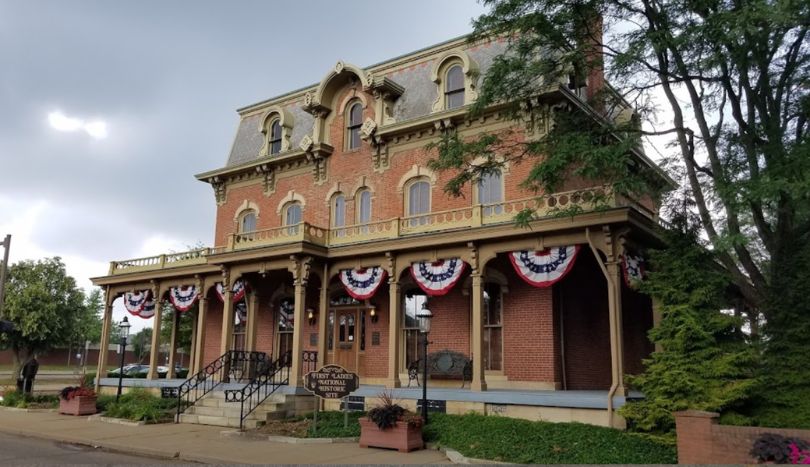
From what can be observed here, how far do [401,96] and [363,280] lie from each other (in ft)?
24.2

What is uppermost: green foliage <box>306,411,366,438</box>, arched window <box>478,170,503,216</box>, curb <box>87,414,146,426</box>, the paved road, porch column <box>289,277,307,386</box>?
arched window <box>478,170,503,216</box>

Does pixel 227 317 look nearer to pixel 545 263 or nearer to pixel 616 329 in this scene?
pixel 545 263

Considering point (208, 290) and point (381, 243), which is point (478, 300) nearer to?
point (381, 243)

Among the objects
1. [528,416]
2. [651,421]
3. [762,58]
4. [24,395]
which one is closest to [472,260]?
[528,416]

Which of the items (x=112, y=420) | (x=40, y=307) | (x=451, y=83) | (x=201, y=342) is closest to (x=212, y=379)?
(x=201, y=342)

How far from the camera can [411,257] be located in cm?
1786

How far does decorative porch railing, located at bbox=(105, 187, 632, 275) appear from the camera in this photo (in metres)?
14.7

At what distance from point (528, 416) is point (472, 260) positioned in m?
4.18

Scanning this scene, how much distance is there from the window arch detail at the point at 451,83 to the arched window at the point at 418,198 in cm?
249

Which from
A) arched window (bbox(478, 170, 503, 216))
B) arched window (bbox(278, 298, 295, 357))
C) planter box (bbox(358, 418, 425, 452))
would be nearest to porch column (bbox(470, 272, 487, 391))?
planter box (bbox(358, 418, 425, 452))

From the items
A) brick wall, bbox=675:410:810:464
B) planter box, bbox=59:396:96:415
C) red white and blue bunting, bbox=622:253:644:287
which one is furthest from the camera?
planter box, bbox=59:396:96:415

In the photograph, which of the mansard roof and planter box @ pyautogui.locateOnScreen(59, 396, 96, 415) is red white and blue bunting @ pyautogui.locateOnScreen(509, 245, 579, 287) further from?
planter box @ pyautogui.locateOnScreen(59, 396, 96, 415)

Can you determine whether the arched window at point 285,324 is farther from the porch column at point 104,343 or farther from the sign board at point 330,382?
the sign board at point 330,382

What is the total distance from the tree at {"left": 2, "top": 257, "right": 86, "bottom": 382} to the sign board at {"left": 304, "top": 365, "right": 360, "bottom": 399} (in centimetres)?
2951
